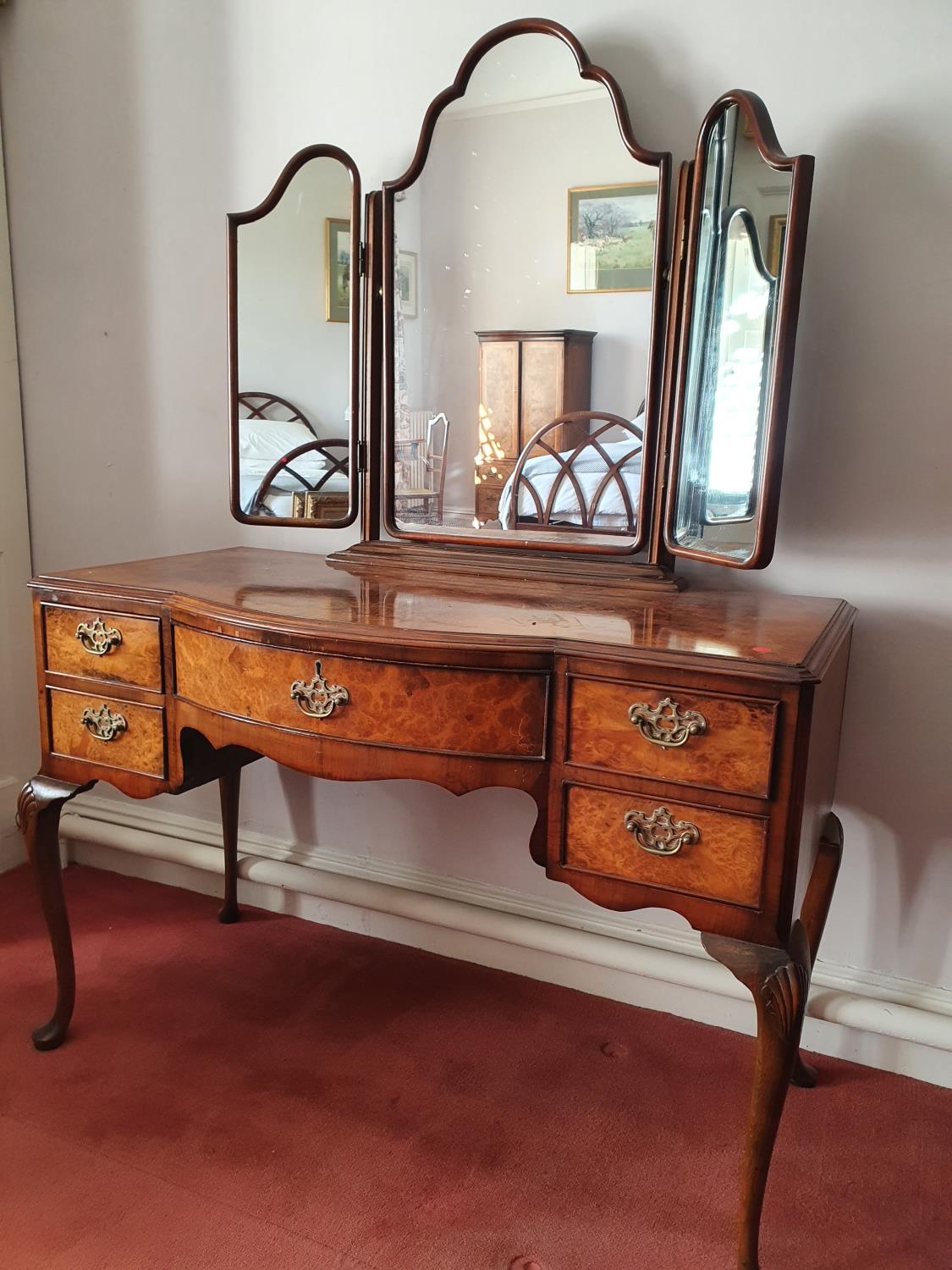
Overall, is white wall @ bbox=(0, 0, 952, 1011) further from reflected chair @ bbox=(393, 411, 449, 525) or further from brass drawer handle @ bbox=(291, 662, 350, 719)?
brass drawer handle @ bbox=(291, 662, 350, 719)

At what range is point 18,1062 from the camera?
73.4 inches

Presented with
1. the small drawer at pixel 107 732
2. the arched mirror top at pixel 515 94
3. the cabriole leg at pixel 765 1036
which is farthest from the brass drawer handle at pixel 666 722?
the arched mirror top at pixel 515 94

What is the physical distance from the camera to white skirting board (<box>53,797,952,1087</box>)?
186 centimetres

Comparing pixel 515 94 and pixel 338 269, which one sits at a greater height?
pixel 515 94

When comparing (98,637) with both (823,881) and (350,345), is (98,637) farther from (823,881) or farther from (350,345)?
(823,881)

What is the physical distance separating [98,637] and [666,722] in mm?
1019

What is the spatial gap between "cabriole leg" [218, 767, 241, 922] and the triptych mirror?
0.68 meters

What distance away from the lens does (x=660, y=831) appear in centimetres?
137

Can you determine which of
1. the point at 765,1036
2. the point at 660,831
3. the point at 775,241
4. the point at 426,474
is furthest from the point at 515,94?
the point at 765,1036

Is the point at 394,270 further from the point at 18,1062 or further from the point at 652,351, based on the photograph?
the point at 18,1062

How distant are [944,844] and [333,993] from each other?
1242mm

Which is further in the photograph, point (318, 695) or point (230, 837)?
point (230, 837)

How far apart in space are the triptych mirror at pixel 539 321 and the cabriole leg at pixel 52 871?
76 centimetres

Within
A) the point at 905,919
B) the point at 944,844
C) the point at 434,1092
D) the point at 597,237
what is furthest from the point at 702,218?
the point at 434,1092
